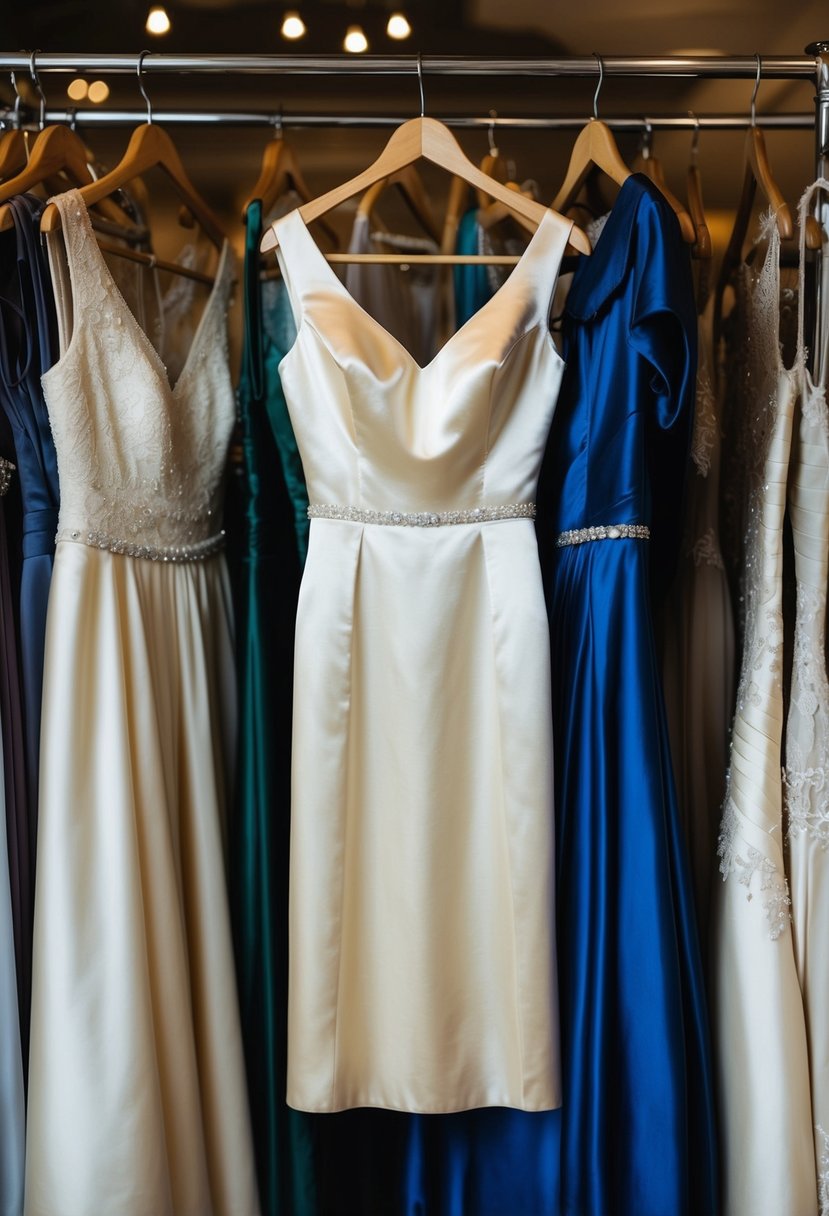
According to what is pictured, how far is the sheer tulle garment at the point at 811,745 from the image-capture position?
0.95m

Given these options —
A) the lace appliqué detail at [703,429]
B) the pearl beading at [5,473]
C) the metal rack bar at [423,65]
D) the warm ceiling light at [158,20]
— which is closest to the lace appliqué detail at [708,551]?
the lace appliqué detail at [703,429]

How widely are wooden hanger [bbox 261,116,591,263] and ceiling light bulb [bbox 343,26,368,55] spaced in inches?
18.6

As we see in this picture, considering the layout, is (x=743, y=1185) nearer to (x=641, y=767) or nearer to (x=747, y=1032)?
(x=747, y=1032)

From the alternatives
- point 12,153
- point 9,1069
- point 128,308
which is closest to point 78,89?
point 12,153

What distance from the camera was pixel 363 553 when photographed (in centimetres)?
97

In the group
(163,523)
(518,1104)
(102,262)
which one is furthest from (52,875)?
(102,262)

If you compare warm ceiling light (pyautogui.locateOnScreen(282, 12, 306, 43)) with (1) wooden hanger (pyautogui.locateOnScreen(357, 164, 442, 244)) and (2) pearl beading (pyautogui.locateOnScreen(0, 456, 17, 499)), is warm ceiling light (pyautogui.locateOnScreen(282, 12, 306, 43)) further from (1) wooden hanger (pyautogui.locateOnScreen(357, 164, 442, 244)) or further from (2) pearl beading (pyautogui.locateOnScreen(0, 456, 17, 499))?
(2) pearl beading (pyautogui.locateOnScreen(0, 456, 17, 499))

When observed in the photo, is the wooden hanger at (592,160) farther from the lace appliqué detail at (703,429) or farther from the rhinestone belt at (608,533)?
the rhinestone belt at (608,533)

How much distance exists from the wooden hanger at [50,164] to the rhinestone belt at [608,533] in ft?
1.99

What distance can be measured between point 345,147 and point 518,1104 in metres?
1.26

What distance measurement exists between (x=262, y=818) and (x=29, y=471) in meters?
0.43

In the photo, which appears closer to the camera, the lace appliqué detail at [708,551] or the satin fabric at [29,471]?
the satin fabric at [29,471]

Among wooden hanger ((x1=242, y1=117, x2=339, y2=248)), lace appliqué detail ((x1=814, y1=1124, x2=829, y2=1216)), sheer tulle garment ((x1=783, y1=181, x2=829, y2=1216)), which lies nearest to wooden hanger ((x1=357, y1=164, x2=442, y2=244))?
wooden hanger ((x1=242, y1=117, x2=339, y2=248))

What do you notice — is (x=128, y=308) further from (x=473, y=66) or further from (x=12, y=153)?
(x=473, y=66)
